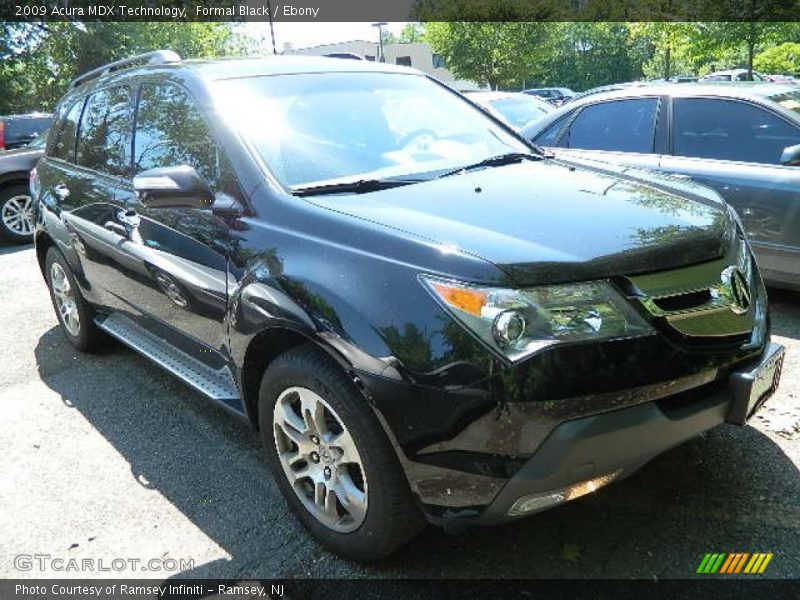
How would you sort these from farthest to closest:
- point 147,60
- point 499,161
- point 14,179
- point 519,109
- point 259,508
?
point 519,109 → point 14,179 → point 147,60 → point 499,161 → point 259,508

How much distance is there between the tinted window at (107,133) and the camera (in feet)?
12.2

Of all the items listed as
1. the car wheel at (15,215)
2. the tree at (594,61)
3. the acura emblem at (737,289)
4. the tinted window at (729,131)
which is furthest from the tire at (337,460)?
the tree at (594,61)

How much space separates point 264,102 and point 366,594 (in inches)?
80.2

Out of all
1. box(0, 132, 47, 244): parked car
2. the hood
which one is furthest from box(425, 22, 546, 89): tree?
the hood

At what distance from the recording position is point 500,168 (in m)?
3.07

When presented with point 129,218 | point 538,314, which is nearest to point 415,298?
point 538,314

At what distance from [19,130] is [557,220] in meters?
10.9

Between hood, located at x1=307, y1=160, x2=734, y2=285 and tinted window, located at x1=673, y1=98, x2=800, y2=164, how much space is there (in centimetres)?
232

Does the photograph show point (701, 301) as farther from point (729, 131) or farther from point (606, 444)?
point (729, 131)

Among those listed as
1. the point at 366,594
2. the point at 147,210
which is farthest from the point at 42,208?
the point at 366,594

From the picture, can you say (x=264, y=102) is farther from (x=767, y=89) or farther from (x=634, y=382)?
(x=767, y=89)

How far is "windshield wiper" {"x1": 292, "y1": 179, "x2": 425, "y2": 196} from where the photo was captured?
2.65 m

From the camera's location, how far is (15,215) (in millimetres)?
9070

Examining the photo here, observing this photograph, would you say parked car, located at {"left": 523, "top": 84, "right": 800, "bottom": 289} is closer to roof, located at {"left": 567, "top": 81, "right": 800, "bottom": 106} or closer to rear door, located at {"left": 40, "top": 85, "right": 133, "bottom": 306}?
roof, located at {"left": 567, "top": 81, "right": 800, "bottom": 106}
